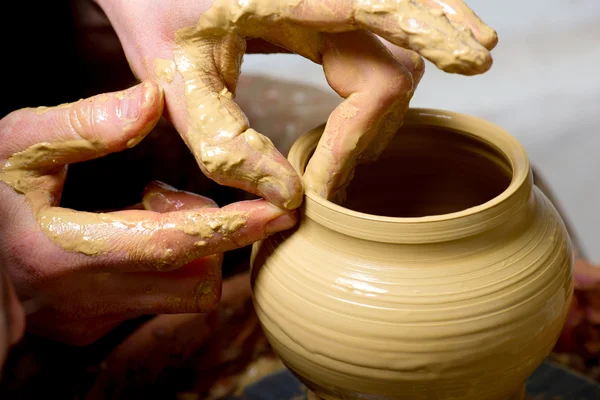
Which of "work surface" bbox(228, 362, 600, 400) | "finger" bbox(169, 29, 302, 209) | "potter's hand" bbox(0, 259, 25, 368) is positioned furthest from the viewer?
"work surface" bbox(228, 362, 600, 400)

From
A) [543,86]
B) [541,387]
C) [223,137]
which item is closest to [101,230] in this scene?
→ [223,137]

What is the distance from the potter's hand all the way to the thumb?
43cm

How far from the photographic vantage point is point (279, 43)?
1291 mm

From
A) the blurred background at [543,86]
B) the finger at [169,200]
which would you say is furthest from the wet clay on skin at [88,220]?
the blurred background at [543,86]

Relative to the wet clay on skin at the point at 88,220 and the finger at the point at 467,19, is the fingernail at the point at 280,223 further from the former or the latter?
the finger at the point at 467,19

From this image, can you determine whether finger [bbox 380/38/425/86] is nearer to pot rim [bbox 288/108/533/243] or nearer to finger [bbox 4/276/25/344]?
pot rim [bbox 288/108/533/243]

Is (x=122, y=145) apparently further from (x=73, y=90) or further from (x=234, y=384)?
(x=234, y=384)

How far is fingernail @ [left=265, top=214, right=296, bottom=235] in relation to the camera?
1222 millimetres

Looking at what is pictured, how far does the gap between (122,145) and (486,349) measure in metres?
0.66

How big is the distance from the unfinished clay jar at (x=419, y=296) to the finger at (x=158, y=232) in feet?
0.23

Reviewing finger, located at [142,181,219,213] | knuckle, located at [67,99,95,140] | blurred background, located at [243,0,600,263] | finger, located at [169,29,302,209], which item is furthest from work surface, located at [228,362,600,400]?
blurred background, located at [243,0,600,263]

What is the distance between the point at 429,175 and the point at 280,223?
432 millimetres

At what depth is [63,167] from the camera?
139 cm

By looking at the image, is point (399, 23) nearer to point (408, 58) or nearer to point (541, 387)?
point (408, 58)
